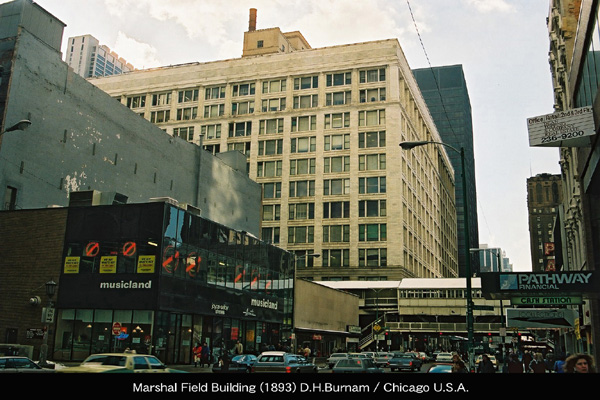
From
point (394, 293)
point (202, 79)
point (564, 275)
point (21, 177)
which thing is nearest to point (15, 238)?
point (21, 177)

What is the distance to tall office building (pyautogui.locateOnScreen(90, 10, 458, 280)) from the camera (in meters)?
93.8

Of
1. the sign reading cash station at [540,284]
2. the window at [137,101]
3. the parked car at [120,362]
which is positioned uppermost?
the window at [137,101]

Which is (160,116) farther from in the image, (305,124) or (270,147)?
(305,124)

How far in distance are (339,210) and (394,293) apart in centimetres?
1834

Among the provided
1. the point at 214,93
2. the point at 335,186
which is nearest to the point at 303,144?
the point at 335,186

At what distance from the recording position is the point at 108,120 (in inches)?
1853

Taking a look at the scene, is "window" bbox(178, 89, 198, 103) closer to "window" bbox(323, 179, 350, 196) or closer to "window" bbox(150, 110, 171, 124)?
"window" bbox(150, 110, 171, 124)

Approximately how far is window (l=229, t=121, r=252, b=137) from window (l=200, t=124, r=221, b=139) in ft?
8.00

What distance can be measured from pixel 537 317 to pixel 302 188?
7313 cm

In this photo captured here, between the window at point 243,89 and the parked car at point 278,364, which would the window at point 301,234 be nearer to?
the window at point 243,89

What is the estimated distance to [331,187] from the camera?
3824 inches

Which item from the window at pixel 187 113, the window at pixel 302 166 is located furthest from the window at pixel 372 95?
the window at pixel 187 113

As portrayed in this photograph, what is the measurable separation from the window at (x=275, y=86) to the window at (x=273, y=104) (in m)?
1.71

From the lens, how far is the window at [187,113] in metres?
106
